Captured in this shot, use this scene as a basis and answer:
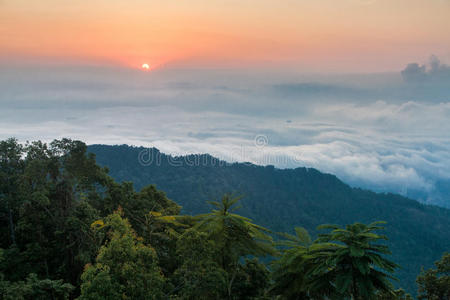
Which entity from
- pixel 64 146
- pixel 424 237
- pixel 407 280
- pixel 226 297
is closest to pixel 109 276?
pixel 226 297

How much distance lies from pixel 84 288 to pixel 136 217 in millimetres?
16105

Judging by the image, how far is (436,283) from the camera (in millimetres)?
21250

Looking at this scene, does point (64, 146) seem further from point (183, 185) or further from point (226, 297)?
point (183, 185)

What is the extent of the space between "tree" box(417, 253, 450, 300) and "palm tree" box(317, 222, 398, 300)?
1167 cm

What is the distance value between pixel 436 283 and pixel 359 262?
1348cm

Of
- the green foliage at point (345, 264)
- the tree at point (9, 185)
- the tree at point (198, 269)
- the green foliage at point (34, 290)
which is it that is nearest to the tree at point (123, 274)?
the tree at point (198, 269)

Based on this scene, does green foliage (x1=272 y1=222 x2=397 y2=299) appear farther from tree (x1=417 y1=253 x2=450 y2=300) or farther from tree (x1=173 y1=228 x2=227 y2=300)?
tree (x1=417 y1=253 x2=450 y2=300)

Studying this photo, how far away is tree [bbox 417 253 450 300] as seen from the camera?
20.9 metres

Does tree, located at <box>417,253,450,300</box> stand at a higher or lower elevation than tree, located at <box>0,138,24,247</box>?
lower

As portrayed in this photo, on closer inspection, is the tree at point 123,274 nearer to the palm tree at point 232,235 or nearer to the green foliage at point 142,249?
the green foliage at point 142,249

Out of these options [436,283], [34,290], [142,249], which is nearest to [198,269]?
[142,249]

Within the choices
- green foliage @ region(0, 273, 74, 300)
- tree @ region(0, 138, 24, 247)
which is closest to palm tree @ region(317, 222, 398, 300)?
green foliage @ region(0, 273, 74, 300)

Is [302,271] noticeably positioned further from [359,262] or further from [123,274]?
[123,274]

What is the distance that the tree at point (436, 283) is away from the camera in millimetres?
20873
